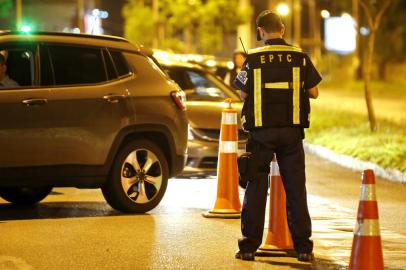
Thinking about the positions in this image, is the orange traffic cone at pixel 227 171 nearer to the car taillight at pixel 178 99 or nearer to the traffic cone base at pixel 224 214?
the traffic cone base at pixel 224 214

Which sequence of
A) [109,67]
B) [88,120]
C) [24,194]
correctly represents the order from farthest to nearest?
1. [24,194]
2. [109,67]
3. [88,120]

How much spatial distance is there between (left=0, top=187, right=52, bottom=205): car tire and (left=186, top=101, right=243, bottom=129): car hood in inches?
139

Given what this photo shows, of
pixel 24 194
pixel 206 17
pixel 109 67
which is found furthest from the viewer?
pixel 206 17

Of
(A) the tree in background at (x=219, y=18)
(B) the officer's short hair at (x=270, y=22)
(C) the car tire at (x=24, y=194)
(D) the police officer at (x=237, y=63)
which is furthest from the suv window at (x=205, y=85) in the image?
(A) the tree in background at (x=219, y=18)

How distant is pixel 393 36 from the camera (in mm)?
61000

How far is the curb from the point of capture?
49.2 feet

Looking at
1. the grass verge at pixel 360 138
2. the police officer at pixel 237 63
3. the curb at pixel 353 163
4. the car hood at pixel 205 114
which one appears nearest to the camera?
the curb at pixel 353 163

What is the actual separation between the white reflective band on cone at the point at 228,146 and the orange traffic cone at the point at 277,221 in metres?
2.08

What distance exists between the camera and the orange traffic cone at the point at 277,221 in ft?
28.9

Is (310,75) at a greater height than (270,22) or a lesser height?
lesser

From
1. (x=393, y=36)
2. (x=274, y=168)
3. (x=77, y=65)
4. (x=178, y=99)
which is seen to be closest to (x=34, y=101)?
(x=77, y=65)

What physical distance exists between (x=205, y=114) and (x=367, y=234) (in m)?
8.26

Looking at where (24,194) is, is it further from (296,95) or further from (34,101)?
(296,95)

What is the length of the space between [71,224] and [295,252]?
8.35 ft
